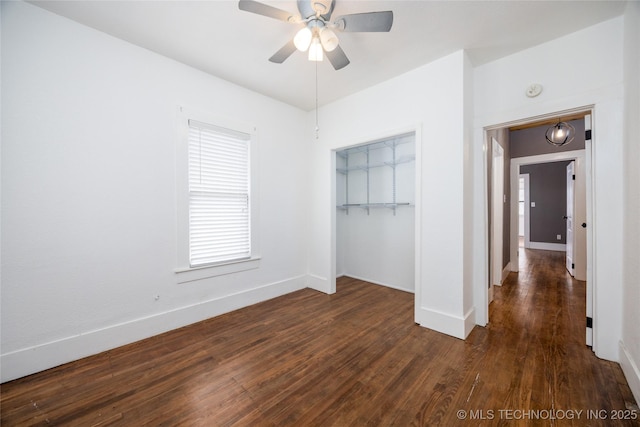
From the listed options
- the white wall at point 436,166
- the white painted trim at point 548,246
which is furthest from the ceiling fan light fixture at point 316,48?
the white painted trim at point 548,246

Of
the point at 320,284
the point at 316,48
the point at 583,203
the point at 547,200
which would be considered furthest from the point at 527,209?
the point at 316,48

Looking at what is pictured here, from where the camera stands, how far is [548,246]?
23.2 ft

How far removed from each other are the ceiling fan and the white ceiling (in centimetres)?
20

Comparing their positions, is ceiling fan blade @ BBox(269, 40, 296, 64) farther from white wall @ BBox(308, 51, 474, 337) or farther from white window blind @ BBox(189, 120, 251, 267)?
white wall @ BBox(308, 51, 474, 337)

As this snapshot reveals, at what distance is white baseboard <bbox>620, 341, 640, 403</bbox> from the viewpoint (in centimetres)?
162

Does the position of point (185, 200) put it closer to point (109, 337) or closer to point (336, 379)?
point (109, 337)

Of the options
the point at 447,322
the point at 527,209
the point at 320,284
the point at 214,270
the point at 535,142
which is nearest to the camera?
A: the point at 447,322

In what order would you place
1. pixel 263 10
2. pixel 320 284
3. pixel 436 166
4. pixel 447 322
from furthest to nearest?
pixel 320 284, pixel 436 166, pixel 447 322, pixel 263 10

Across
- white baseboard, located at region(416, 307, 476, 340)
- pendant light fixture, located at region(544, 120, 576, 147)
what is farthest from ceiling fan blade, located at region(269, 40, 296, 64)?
pendant light fixture, located at region(544, 120, 576, 147)

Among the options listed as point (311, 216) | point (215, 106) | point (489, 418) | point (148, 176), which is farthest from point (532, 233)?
point (148, 176)

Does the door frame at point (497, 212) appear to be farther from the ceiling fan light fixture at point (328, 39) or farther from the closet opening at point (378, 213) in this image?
the ceiling fan light fixture at point (328, 39)

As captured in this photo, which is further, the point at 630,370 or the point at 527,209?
the point at 527,209

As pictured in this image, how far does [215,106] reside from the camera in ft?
9.72

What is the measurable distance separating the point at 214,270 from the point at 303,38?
257 cm
